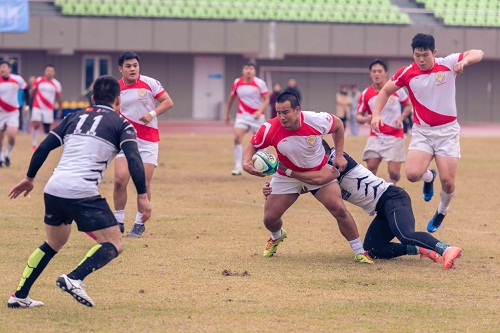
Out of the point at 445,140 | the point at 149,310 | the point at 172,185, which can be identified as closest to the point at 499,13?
the point at 172,185

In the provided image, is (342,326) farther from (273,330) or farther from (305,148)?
(305,148)

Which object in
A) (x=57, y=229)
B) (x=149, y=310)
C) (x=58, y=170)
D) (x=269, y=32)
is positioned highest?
(x=269, y=32)

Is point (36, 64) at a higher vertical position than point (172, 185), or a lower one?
higher

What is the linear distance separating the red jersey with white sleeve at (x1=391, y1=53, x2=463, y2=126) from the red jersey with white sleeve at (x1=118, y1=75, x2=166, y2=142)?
10.3 feet

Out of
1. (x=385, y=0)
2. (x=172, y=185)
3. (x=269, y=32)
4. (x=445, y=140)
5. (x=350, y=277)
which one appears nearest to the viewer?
(x=350, y=277)

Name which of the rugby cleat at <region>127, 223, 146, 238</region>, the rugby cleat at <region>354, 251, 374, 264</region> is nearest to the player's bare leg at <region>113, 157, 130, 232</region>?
the rugby cleat at <region>127, 223, 146, 238</region>

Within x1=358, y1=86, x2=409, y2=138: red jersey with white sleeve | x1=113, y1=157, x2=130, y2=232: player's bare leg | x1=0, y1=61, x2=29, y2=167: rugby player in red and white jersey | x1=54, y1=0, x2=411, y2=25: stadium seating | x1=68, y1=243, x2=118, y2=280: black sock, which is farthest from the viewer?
x1=54, y1=0, x2=411, y2=25: stadium seating

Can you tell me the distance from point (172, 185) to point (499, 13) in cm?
3610

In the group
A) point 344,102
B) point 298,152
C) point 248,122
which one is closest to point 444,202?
point 298,152

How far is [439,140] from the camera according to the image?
38.7 feet

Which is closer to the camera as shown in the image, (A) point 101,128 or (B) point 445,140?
(A) point 101,128

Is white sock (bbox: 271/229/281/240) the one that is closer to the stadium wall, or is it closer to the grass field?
the grass field

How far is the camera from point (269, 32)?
46344 millimetres

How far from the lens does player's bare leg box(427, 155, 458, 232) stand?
11773mm
